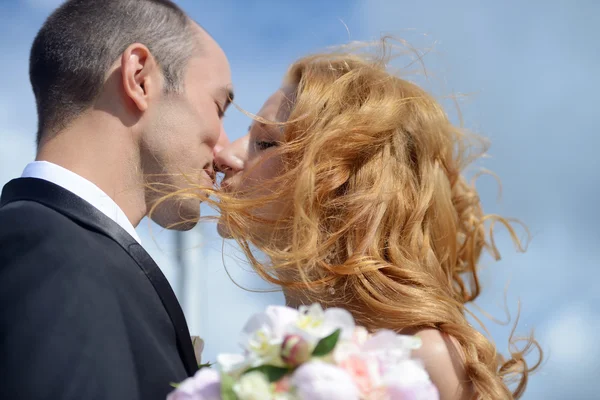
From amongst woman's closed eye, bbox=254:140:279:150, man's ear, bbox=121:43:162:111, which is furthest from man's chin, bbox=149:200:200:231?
man's ear, bbox=121:43:162:111

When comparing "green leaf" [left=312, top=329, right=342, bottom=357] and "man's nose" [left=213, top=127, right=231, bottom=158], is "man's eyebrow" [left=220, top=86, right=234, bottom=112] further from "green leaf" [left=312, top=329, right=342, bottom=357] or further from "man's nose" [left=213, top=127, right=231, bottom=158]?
"green leaf" [left=312, top=329, right=342, bottom=357]

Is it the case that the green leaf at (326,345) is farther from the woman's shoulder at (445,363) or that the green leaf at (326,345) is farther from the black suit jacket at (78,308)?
the woman's shoulder at (445,363)

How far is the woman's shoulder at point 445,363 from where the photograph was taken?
330cm

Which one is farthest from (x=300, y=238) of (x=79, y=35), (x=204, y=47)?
(x=79, y=35)

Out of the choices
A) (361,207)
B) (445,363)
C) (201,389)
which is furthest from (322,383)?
(361,207)

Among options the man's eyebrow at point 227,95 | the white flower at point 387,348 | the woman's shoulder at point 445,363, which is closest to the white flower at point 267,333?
the white flower at point 387,348

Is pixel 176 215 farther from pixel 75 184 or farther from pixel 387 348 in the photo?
pixel 387 348

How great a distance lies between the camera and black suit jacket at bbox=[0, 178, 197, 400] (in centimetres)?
232

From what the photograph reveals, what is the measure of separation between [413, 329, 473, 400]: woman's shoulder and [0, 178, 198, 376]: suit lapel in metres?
1.19

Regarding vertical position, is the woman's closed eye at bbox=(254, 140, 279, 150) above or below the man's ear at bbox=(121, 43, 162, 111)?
below

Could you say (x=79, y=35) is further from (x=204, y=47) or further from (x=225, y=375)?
Answer: (x=225, y=375)

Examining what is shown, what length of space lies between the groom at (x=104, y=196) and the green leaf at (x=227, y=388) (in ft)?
2.24

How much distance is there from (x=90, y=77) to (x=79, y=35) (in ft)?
0.95

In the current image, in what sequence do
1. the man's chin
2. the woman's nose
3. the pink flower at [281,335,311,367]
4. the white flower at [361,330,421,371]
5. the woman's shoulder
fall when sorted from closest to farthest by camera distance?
the pink flower at [281,335,311,367] < the white flower at [361,330,421,371] < the woman's shoulder < the man's chin < the woman's nose
